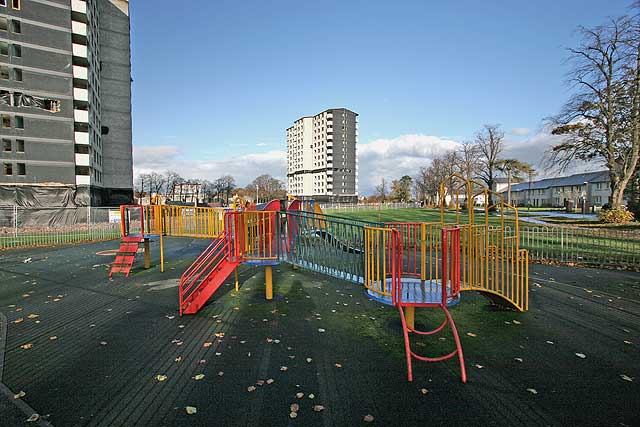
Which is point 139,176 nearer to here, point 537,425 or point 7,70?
point 7,70

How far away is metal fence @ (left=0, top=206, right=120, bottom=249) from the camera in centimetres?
1698

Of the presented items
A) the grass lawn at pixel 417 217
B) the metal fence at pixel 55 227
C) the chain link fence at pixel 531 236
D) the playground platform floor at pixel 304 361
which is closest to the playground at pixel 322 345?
the playground platform floor at pixel 304 361

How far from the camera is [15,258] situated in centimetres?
1269

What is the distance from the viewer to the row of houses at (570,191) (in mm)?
65562

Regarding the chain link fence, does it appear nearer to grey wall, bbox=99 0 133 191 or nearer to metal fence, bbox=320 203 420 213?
grey wall, bbox=99 0 133 191

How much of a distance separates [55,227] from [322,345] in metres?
24.8

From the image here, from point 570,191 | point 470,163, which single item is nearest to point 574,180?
point 570,191

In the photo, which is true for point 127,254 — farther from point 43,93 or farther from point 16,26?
point 16,26

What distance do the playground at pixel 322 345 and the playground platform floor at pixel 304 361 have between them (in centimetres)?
2

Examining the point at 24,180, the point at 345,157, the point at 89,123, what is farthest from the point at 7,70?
the point at 345,157

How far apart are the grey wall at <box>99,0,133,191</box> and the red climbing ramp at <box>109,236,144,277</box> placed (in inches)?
1633

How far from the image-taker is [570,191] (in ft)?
251

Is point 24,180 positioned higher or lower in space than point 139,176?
lower

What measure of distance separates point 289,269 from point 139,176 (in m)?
106
